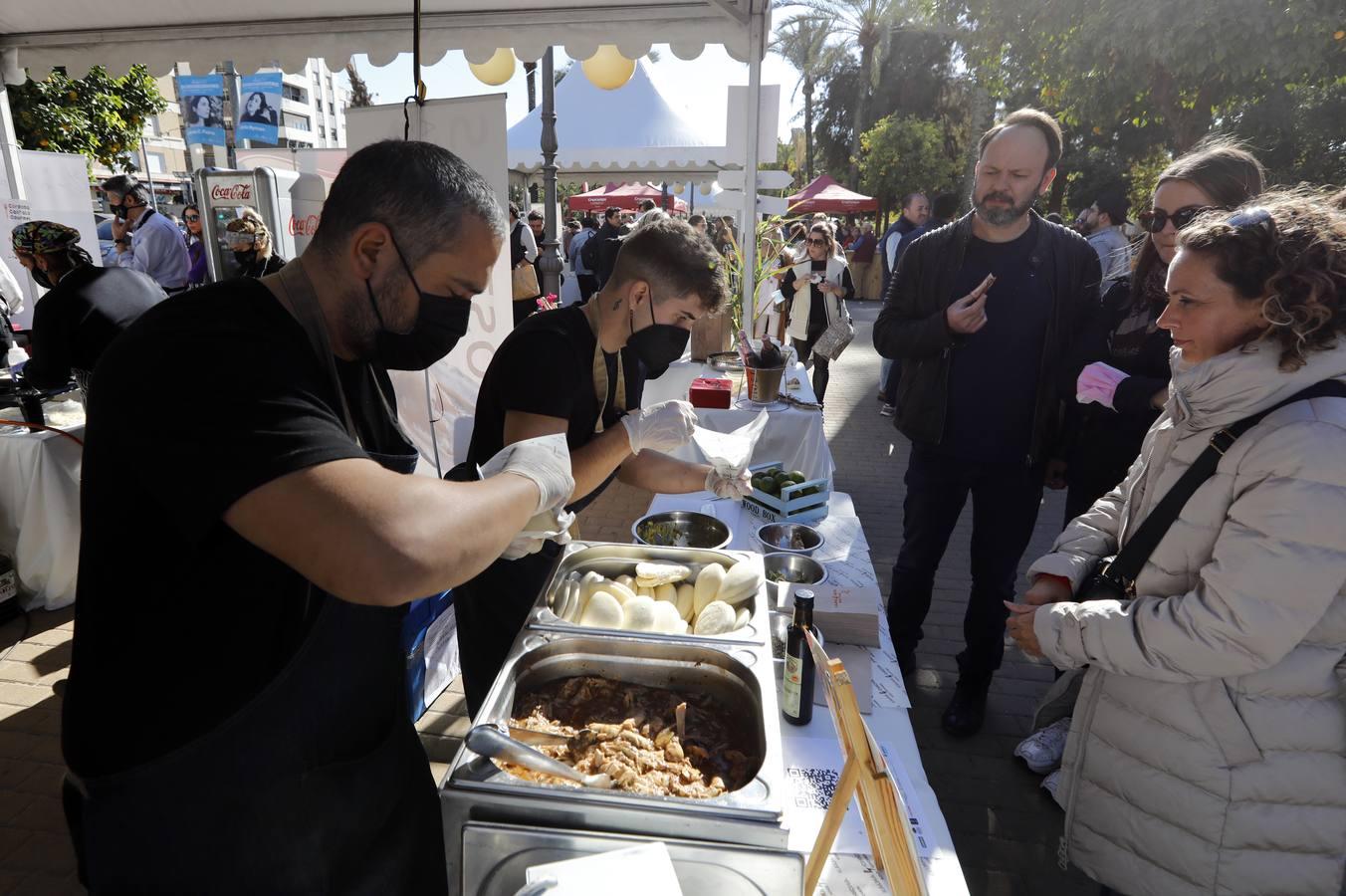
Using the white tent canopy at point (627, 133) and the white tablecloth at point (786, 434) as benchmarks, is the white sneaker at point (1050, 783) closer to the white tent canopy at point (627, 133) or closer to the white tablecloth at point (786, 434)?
the white tablecloth at point (786, 434)

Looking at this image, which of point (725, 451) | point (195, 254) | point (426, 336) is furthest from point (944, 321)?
point (195, 254)

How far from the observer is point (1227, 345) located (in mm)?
1591

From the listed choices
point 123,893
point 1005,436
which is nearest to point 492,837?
point 123,893

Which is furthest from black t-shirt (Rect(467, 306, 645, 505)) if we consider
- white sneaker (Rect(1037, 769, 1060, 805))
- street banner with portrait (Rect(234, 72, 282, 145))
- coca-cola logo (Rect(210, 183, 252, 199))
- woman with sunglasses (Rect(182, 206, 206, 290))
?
street banner with portrait (Rect(234, 72, 282, 145))

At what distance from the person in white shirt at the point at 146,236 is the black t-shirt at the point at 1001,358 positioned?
8359 mm

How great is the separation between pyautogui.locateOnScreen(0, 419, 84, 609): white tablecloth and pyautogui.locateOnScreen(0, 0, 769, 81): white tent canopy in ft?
7.38

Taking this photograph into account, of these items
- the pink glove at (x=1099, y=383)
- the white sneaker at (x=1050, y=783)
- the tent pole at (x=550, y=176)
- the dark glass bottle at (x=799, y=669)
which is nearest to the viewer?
the dark glass bottle at (x=799, y=669)

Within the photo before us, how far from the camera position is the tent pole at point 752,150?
385 cm

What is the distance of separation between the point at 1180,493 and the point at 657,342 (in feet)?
4.71

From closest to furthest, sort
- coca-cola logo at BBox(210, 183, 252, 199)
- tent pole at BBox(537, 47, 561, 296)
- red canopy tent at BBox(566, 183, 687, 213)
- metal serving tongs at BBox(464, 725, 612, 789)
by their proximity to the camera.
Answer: metal serving tongs at BBox(464, 725, 612, 789)
tent pole at BBox(537, 47, 561, 296)
coca-cola logo at BBox(210, 183, 252, 199)
red canopy tent at BBox(566, 183, 687, 213)

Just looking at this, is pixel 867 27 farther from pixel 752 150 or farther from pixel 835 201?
pixel 752 150

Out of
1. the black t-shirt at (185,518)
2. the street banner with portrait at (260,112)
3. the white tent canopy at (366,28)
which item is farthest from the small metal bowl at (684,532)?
the street banner with portrait at (260,112)

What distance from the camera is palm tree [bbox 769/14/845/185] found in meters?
31.3

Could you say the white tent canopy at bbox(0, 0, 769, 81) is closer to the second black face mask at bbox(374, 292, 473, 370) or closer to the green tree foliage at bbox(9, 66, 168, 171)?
the second black face mask at bbox(374, 292, 473, 370)
